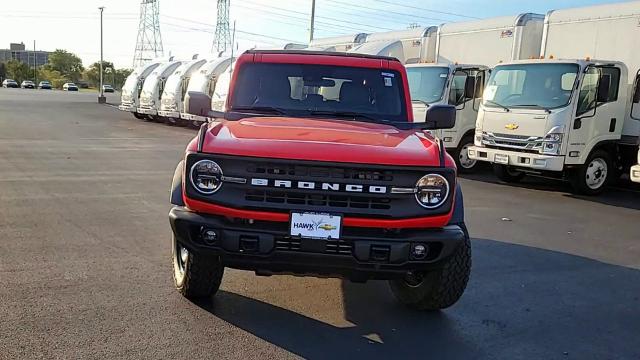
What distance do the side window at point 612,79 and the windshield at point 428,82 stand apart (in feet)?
12.0

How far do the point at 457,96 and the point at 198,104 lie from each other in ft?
32.5

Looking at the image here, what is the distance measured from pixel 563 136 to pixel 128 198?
775 cm

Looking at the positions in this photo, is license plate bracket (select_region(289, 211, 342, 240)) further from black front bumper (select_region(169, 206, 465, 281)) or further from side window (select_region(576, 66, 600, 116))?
side window (select_region(576, 66, 600, 116))

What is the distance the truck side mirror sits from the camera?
4.90 metres

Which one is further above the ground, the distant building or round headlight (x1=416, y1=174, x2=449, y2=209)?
the distant building

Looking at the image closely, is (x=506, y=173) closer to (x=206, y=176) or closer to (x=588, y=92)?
(x=588, y=92)

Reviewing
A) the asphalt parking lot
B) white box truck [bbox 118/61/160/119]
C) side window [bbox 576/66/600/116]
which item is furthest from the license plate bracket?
white box truck [bbox 118/61/160/119]

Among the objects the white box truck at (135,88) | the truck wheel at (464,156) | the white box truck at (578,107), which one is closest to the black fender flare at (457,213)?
the white box truck at (578,107)

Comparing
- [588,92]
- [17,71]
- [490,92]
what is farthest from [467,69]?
[17,71]

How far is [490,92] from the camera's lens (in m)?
12.4

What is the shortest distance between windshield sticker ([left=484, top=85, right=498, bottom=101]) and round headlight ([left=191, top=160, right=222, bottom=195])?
9.60 meters

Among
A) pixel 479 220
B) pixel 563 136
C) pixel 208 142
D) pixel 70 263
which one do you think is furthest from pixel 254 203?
pixel 563 136

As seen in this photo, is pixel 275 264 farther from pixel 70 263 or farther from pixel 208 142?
pixel 70 263

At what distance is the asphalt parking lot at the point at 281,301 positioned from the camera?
3.90 meters
